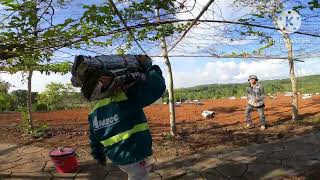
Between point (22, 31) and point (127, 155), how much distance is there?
6.09ft

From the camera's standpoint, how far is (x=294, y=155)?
6.33m

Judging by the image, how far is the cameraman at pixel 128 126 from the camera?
3.17m

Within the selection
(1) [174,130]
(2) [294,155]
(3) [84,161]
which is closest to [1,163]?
(3) [84,161]

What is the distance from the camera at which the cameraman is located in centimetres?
317

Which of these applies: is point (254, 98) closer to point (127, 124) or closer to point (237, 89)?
point (127, 124)

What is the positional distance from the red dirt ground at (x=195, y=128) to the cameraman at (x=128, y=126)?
12.3 ft

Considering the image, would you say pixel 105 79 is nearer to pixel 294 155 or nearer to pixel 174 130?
pixel 294 155

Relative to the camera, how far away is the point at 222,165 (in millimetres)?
5957

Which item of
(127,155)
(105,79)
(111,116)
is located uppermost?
(105,79)

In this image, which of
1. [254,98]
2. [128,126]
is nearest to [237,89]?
[254,98]

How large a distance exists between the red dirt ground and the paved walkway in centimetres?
67

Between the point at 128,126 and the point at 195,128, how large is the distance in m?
6.07

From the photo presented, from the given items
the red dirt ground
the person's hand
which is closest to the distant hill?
the red dirt ground

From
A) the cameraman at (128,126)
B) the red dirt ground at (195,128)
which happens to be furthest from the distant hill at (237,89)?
the cameraman at (128,126)
